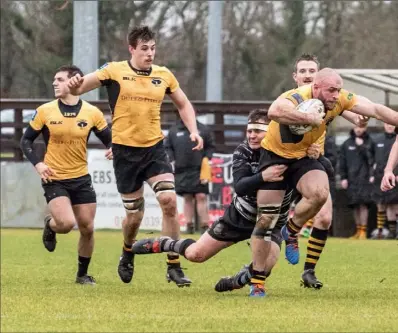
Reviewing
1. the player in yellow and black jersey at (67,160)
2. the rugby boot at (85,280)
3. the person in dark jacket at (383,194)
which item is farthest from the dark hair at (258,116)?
the person in dark jacket at (383,194)

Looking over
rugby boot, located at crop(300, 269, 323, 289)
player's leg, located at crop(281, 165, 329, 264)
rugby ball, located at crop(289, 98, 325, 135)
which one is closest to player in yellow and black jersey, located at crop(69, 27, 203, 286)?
rugby boot, located at crop(300, 269, 323, 289)

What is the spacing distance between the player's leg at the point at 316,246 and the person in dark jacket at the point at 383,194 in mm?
8321

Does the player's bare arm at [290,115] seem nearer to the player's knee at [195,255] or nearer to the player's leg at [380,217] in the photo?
the player's knee at [195,255]

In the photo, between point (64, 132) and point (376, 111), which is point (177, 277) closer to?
point (64, 132)

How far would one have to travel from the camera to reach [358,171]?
67.5 ft

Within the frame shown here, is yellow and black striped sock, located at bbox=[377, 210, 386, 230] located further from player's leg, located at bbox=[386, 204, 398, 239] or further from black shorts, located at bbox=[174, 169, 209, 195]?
black shorts, located at bbox=[174, 169, 209, 195]

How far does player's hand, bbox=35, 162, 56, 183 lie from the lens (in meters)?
11.9

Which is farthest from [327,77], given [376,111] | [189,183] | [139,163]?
[189,183]

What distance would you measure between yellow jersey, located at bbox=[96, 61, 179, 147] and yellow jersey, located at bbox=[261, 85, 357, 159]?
1.60 metres

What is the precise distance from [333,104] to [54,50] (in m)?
17.9

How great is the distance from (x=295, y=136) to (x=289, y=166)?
0.85 feet

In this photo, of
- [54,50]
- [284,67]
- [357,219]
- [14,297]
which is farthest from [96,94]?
[14,297]

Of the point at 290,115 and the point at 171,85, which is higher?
the point at 171,85

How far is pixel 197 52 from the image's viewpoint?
31875mm
